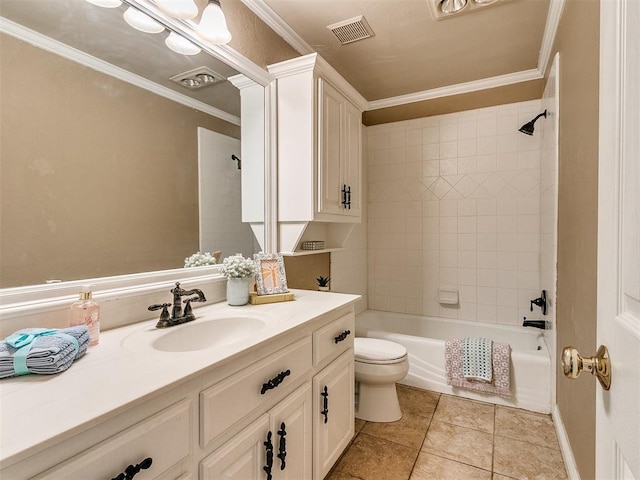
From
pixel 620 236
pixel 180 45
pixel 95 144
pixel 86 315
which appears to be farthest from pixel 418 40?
pixel 86 315

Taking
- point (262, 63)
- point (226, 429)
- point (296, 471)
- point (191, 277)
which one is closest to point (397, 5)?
point (262, 63)

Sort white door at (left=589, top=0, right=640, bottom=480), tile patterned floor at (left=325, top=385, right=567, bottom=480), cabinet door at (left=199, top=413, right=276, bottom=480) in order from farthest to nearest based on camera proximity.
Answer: tile patterned floor at (left=325, top=385, right=567, bottom=480), cabinet door at (left=199, top=413, right=276, bottom=480), white door at (left=589, top=0, right=640, bottom=480)

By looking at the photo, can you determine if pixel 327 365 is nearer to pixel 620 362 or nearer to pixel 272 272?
pixel 272 272

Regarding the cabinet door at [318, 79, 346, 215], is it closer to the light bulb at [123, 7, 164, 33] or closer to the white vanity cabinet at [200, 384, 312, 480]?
the light bulb at [123, 7, 164, 33]

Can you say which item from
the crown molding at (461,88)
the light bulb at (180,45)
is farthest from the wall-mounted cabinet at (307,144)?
the crown molding at (461,88)

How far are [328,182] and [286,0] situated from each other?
101cm

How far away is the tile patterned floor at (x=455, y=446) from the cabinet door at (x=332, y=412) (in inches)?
8.4

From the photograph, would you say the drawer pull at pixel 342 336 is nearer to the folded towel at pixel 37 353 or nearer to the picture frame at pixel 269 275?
the picture frame at pixel 269 275

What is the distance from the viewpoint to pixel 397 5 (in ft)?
6.01

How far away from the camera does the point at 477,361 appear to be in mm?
2281

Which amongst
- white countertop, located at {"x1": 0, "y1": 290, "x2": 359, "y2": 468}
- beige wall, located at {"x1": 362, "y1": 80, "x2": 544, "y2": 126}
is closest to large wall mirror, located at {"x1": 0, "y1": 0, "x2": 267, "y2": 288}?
white countertop, located at {"x1": 0, "y1": 290, "x2": 359, "y2": 468}

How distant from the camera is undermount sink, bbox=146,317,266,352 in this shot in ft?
3.84

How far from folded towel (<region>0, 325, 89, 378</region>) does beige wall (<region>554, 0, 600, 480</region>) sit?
5.47 feet

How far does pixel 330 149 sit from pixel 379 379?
4.70ft
